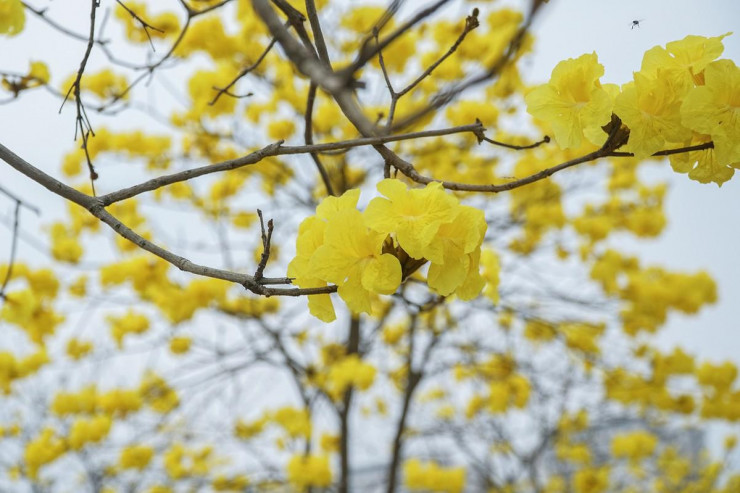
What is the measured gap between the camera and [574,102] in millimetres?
792

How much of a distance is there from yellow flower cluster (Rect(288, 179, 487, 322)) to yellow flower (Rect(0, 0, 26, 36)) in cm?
71

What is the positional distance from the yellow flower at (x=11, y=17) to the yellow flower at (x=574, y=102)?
86cm

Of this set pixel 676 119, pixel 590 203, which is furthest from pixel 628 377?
pixel 676 119

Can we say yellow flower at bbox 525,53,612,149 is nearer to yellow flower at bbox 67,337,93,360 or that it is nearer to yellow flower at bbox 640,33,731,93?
yellow flower at bbox 640,33,731,93

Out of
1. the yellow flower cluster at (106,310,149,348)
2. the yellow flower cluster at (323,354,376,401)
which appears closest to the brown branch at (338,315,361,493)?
the yellow flower cluster at (323,354,376,401)

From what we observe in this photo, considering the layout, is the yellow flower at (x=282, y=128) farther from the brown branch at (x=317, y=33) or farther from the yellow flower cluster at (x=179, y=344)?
the brown branch at (x=317, y=33)

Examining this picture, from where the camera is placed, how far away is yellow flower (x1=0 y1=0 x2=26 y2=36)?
997 mm

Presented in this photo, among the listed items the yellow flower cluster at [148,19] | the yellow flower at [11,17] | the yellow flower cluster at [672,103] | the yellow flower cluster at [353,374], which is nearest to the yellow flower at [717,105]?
the yellow flower cluster at [672,103]

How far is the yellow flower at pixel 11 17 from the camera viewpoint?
997 millimetres

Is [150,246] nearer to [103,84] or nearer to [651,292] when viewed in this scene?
[103,84]

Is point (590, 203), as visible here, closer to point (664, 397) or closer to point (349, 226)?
point (664, 397)

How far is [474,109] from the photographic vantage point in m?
2.65

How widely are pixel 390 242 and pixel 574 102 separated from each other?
1.06ft

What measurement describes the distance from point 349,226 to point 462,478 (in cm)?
319
